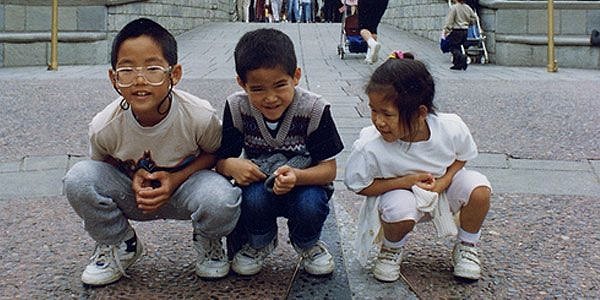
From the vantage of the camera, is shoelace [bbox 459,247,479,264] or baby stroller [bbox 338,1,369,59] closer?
shoelace [bbox 459,247,479,264]

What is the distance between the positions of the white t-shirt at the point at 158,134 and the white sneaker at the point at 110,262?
0.96 ft

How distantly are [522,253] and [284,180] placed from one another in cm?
99

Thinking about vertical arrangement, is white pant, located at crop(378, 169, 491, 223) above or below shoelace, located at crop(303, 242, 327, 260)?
above

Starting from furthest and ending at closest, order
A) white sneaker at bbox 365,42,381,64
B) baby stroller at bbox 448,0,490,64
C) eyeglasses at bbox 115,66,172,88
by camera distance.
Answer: baby stroller at bbox 448,0,490,64, white sneaker at bbox 365,42,381,64, eyeglasses at bbox 115,66,172,88

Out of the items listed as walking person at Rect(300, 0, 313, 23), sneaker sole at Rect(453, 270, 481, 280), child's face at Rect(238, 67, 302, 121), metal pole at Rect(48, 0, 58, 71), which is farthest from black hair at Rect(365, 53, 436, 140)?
walking person at Rect(300, 0, 313, 23)

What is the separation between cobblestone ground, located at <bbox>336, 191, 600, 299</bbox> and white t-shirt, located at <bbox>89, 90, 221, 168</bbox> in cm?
81

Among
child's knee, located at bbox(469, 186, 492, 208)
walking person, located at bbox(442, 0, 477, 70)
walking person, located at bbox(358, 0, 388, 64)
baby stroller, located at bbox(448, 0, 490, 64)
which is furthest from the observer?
walking person, located at bbox(358, 0, 388, 64)

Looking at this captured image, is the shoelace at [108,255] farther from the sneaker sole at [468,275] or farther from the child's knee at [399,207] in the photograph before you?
the sneaker sole at [468,275]

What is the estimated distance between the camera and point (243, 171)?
248cm

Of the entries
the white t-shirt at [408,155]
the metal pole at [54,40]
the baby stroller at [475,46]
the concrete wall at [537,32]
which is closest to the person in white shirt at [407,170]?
the white t-shirt at [408,155]

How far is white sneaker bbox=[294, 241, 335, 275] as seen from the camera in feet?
8.33

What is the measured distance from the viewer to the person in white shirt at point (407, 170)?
8.05 feet

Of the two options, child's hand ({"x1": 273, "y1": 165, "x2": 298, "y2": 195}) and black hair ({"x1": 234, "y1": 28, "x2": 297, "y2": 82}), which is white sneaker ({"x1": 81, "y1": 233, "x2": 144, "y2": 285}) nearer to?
child's hand ({"x1": 273, "y1": 165, "x2": 298, "y2": 195})

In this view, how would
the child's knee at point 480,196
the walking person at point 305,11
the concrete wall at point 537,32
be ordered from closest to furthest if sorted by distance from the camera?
the child's knee at point 480,196
the concrete wall at point 537,32
the walking person at point 305,11
